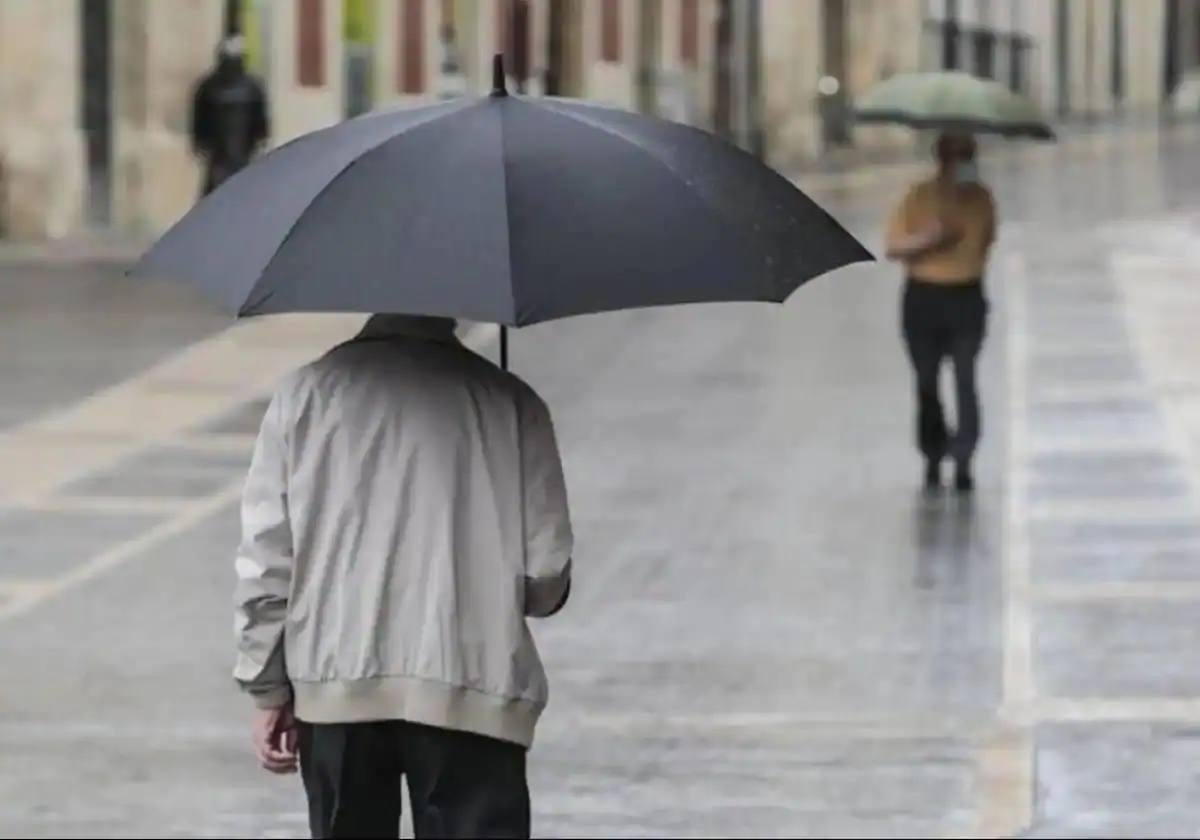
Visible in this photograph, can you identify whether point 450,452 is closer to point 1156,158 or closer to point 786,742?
point 786,742

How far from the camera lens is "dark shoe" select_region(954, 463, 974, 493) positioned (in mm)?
15016

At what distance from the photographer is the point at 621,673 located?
1066 centimetres

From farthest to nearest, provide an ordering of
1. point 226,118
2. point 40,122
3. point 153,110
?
point 153,110 → point 226,118 → point 40,122

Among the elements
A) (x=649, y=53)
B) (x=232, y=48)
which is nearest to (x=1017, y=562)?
(x=232, y=48)

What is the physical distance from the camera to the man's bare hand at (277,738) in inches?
216

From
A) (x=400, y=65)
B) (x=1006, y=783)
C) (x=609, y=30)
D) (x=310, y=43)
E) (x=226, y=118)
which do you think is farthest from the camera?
(x=609, y=30)

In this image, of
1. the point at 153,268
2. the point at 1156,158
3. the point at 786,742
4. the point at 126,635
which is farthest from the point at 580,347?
the point at 1156,158

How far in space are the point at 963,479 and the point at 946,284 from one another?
912 millimetres

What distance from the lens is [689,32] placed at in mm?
55188

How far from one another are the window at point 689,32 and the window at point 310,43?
18.3m

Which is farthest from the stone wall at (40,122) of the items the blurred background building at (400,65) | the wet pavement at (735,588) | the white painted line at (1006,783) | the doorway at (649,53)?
the white painted line at (1006,783)

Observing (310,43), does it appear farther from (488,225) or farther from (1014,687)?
(488,225)

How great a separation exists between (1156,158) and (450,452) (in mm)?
53629

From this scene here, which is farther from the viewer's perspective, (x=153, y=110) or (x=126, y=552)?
(x=153, y=110)
